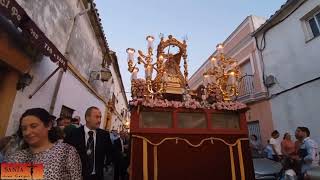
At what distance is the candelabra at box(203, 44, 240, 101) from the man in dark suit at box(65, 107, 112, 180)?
3.02m

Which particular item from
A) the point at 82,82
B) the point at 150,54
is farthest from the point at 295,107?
the point at 82,82

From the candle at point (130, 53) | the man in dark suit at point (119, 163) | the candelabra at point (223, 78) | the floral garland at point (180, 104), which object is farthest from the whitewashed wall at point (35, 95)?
the candelabra at point (223, 78)

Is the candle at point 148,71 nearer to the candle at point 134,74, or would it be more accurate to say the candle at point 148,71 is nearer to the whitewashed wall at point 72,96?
the candle at point 134,74

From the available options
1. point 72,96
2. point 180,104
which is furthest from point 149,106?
point 72,96

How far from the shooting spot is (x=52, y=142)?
6.25 feet

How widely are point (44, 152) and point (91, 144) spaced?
1123 mm

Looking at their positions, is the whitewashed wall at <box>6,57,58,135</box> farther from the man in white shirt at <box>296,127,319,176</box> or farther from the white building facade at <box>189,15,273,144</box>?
the white building facade at <box>189,15,273,144</box>

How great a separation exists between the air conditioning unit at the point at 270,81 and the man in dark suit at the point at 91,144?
926 centimetres

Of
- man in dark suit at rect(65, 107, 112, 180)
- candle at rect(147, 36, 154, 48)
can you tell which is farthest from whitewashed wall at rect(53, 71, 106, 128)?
man in dark suit at rect(65, 107, 112, 180)

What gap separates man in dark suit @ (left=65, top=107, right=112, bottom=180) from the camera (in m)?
2.70

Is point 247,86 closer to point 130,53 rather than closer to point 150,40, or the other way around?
point 150,40

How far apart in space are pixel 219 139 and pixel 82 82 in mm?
6277

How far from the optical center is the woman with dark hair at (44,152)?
168cm

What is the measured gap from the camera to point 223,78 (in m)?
5.35
